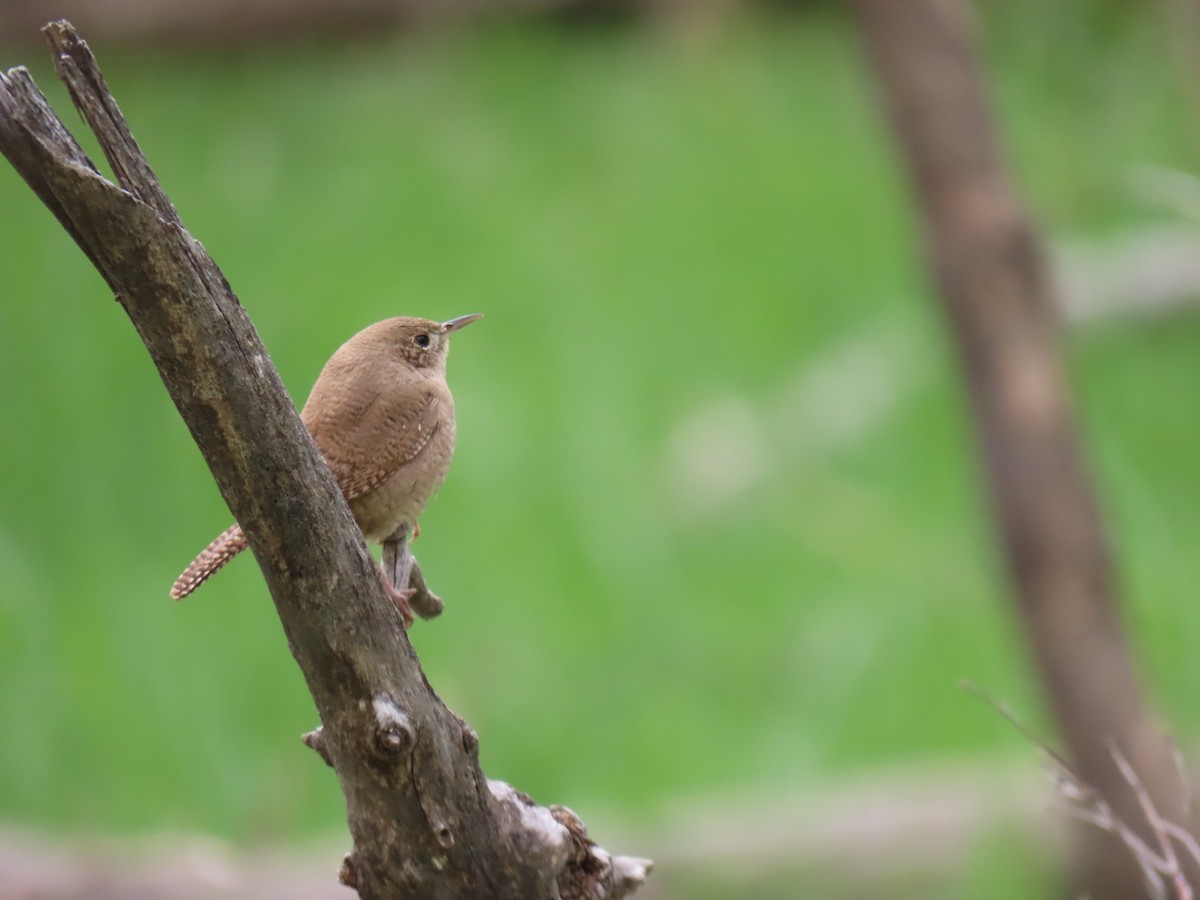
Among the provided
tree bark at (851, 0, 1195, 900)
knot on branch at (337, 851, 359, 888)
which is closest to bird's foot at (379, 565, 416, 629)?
knot on branch at (337, 851, 359, 888)

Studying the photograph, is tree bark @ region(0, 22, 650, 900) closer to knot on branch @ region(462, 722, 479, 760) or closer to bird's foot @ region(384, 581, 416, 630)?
knot on branch @ region(462, 722, 479, 760)

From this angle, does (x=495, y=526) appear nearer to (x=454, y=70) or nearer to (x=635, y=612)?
(x=635, y=612)

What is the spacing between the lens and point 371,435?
1.97m

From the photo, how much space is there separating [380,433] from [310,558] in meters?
0.35

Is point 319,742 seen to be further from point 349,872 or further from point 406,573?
point 406,573

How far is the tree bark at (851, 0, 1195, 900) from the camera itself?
4.59 m

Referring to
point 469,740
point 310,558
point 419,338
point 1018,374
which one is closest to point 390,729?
point 469,740

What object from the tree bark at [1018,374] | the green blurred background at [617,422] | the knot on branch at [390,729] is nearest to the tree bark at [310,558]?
the knot on branch at [390,729]

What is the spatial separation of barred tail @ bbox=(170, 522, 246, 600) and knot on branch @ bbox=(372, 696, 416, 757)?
0.90 feet

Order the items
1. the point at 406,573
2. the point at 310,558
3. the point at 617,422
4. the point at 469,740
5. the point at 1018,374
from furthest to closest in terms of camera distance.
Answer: the point at 617,422 < the point at 1018,374 < the point at 406,573 < the point at 469,740 < the point at 310,558

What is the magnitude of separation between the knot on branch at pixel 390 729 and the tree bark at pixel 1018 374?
3237 millimetres

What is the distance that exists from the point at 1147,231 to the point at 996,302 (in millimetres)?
3219

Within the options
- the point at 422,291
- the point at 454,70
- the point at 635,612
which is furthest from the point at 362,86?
the point at 635,612

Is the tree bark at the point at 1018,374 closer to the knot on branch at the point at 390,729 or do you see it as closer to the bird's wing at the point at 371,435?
the bird's wing at the point at 371,435
